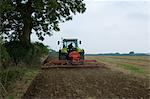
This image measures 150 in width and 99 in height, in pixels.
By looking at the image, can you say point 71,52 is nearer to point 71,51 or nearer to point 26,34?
point 71,51

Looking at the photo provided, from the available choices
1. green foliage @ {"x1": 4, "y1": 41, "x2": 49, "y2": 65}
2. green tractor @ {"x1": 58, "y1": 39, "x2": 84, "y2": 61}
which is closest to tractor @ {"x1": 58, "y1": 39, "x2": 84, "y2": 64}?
green tractor @ {"x1": 58, "y1": 39, "x2": 84, "y2": 61}

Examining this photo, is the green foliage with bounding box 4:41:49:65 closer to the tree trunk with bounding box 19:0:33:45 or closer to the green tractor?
the tree trunk with bounding box 19:0:33:45

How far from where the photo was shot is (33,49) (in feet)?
88.2

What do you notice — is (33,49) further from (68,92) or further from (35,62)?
(68,92)

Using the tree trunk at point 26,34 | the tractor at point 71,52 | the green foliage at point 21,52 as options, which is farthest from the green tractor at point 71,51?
the tree trunk at point 26,34

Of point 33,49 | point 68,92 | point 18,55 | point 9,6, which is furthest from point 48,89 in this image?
point 33,49

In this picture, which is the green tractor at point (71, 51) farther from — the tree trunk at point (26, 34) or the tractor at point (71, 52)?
the tree trunk at point (26, 34)

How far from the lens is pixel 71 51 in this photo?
89.9 ft

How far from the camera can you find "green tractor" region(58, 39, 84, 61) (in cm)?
2623

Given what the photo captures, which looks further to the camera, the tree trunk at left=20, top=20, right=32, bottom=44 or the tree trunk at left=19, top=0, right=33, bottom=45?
the tree trunk at left=20, top=20, right=32, bottom=44

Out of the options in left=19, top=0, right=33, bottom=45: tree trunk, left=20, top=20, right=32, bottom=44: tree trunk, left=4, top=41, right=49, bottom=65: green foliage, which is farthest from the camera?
left=20, top=20, right=32, bottom=44: tree trunk

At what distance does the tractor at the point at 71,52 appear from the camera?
26.2 metres

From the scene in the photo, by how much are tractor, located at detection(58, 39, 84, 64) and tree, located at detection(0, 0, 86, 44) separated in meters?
1.43

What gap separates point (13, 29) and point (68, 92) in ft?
54.6
